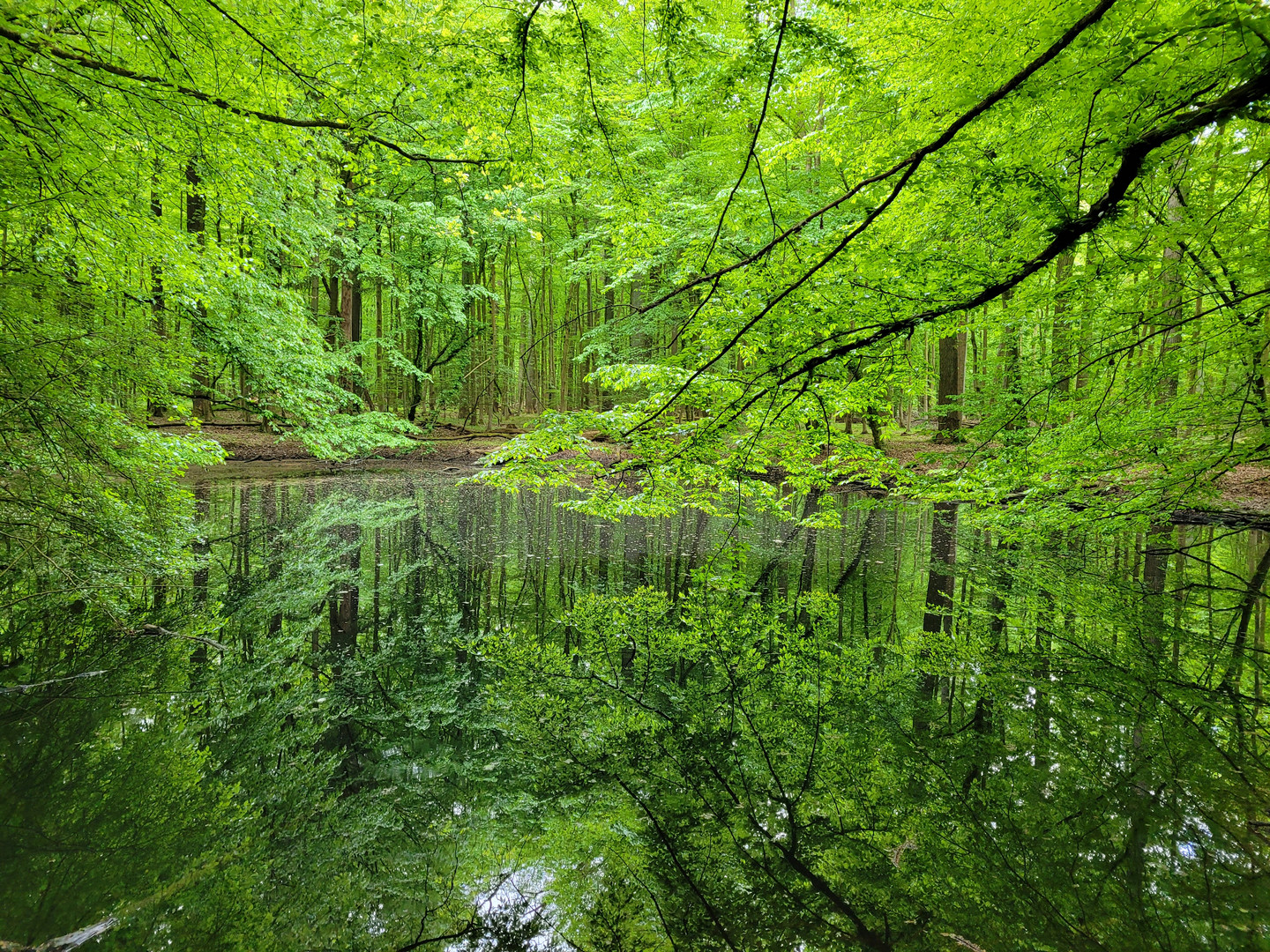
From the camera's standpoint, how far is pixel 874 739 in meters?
3.58

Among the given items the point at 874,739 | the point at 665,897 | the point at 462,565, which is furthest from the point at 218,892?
→ the point at 462,565

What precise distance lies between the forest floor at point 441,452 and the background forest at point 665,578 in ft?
21.0

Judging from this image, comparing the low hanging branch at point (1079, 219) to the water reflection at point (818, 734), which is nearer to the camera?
the low hanging branch at point (1079, 219)

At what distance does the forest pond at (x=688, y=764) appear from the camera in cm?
227

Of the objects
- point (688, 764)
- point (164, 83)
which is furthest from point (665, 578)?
point (164, 83)

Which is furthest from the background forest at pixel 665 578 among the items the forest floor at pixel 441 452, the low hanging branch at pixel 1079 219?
the forest floor at pixel 441 452

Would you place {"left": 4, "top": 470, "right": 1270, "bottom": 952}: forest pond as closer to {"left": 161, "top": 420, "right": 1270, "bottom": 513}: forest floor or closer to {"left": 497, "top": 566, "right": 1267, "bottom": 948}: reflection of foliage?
{"left": 497, "top": 566, "right": 1267, "bottom": 948}: reflection of foliage

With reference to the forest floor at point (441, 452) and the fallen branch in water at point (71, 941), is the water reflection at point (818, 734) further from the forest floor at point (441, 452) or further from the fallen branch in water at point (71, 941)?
the forest floor at point (441, 452)

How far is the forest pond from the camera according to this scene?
7.46ft

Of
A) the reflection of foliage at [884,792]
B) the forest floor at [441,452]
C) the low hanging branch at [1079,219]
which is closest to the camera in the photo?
the low hanging branch at [1079,219]

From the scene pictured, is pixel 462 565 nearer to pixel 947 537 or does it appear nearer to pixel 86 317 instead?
pixel 86 317

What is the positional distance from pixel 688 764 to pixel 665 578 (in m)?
4.01

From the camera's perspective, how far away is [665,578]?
732 centimetres

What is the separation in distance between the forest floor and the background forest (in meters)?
6.40
